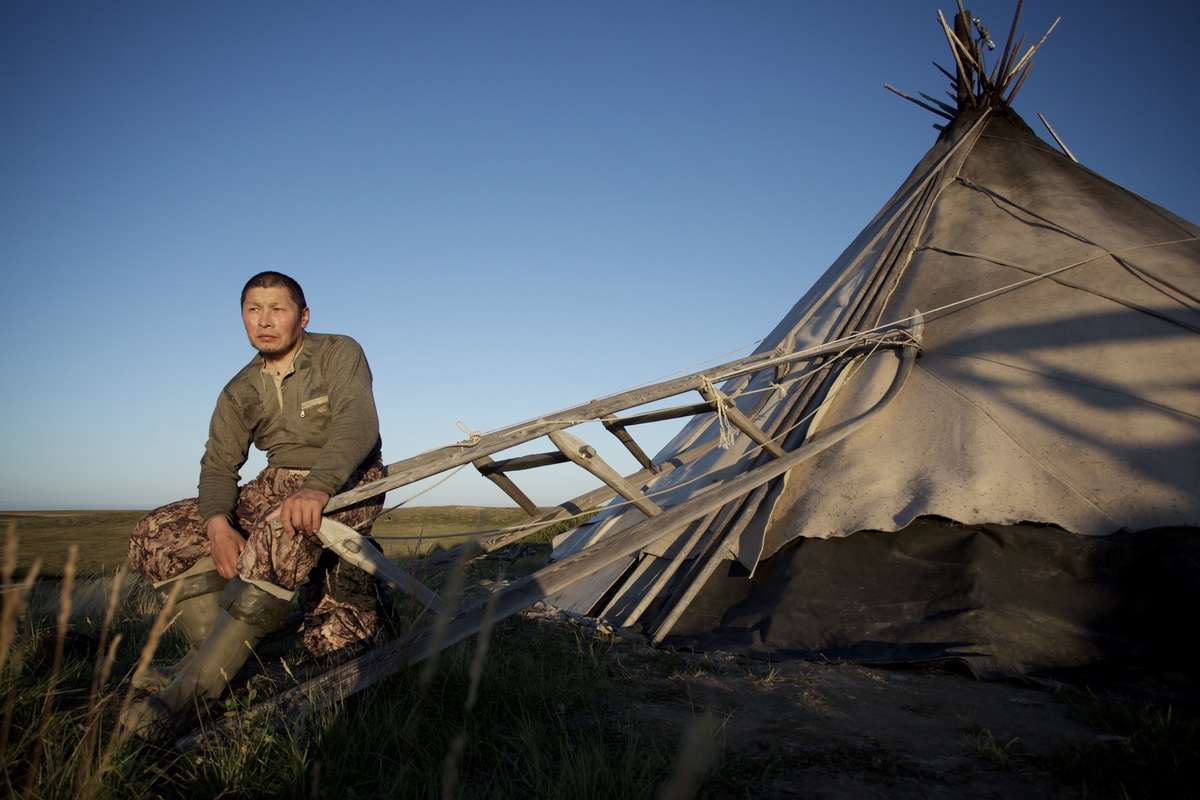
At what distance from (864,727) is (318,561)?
70.4 inches

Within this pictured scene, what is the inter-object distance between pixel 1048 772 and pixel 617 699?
1.19m

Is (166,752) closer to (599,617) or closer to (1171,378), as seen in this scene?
(599,617)

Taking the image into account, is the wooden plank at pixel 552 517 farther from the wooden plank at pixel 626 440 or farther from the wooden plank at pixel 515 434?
the wooden plank at pixel 515 434

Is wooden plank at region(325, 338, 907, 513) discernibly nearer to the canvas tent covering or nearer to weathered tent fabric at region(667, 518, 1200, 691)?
the canvas tent covering

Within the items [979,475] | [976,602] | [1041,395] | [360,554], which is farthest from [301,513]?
[1041,395]

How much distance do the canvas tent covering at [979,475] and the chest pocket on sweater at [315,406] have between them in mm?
1566


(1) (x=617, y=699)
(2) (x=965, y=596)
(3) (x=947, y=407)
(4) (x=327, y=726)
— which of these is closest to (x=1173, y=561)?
(2) (x=965, y=596)

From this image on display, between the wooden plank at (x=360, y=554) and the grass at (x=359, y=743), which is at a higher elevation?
the wooden plank at (x=360, y=554)

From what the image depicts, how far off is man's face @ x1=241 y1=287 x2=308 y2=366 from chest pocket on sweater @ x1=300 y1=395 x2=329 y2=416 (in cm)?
21

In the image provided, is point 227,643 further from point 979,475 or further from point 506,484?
point 979,475

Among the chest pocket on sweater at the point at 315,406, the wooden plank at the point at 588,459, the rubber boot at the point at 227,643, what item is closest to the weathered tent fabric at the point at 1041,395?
the wooden plank at the point at 588,459

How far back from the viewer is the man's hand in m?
2.18

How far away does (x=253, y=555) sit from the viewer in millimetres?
2195

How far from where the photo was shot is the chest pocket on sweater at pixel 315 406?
105 inches
